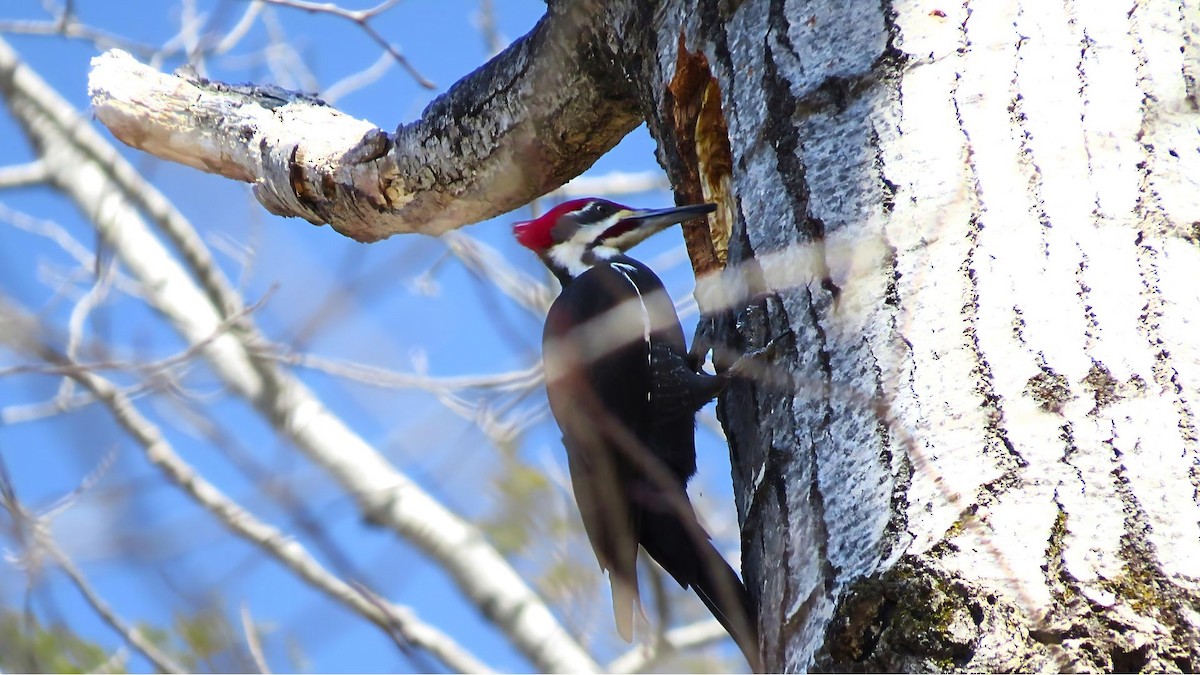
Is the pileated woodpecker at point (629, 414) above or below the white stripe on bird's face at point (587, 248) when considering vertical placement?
below

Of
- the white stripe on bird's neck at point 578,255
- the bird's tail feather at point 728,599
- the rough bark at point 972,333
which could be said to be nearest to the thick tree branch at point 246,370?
the white stripe on bird's neck at point 578,255

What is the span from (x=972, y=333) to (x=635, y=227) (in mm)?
2047

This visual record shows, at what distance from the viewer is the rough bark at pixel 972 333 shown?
128 centimetres

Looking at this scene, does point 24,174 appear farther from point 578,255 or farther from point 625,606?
point 625,606

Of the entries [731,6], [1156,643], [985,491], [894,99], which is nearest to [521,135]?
[731,6]

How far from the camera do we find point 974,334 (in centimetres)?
146

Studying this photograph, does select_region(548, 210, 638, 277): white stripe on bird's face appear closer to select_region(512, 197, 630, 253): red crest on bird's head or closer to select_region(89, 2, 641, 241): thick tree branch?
select_region(512, 197, 630, 253): red crest on bird's head

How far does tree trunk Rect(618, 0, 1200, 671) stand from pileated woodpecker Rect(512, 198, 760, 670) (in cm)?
80

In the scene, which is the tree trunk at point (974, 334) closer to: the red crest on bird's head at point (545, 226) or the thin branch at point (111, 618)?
the thin branch at point (111, 618)

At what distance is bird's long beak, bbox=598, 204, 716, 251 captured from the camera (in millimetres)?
3109

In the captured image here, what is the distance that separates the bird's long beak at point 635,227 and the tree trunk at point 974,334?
41.4 inches

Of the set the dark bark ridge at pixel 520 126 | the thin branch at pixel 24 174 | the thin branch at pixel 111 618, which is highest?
the thin branch at pixel 24 174

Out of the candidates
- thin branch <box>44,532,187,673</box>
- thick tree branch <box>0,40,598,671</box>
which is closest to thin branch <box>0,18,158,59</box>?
thick tree branch <box>0,40,598,671</box>

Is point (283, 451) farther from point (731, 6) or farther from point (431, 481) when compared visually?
point (731, 6)
